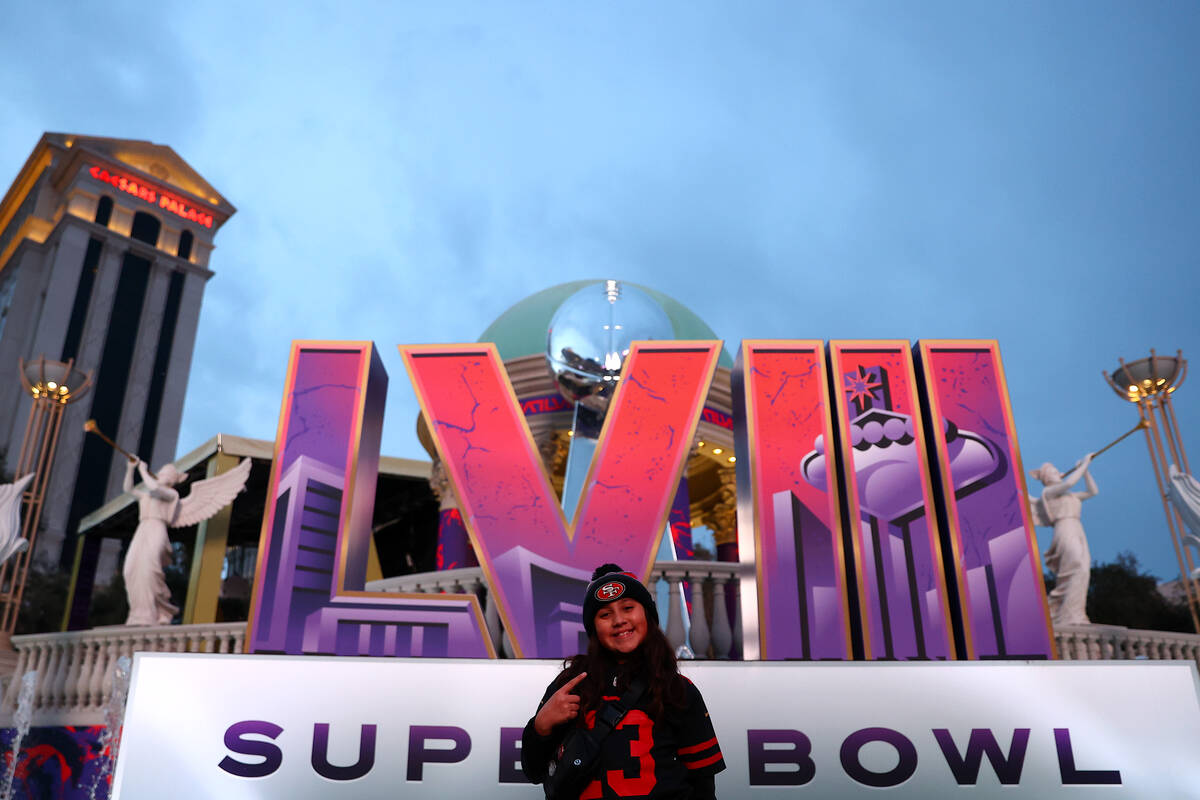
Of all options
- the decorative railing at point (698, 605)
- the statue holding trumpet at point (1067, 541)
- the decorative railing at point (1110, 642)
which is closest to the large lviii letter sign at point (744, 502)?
the decorative railing at point (698, 605)

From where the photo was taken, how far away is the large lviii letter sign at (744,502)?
7715 millimetres

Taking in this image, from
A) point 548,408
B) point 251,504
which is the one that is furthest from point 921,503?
point 251,504

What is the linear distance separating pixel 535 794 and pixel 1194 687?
10.4 feet

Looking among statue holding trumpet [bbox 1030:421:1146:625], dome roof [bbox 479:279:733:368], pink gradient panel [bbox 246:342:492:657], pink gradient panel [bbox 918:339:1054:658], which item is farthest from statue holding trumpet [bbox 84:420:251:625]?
statue holding trumpet [bbox 1030:421:1146:625]

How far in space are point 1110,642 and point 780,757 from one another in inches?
320

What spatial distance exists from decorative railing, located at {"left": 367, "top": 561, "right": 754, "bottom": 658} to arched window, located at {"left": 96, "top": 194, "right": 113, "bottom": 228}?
203 ft

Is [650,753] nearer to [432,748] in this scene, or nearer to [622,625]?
[622,625]

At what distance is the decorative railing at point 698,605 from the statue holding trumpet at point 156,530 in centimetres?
400

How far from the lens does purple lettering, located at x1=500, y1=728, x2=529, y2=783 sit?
4.14 m

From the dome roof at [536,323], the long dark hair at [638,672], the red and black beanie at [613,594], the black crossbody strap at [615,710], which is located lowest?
the black crossbody strap at [615,710]

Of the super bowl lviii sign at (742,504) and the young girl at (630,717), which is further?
the super bowl lviii sign at (742,504)

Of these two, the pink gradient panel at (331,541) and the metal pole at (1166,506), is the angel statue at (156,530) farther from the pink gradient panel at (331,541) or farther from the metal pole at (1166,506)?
the metal pole at (1166,506)

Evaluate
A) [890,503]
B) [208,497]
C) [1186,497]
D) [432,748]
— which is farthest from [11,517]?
[1186,497]

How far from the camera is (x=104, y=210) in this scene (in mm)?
61469
